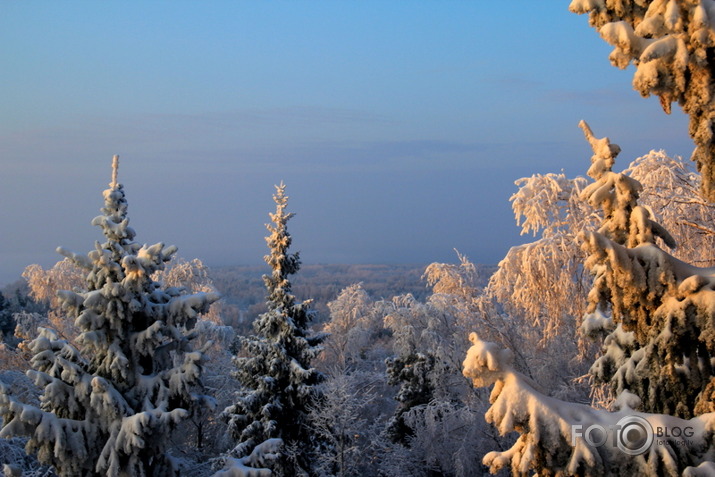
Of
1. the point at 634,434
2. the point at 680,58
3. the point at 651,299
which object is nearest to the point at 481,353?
the point at 634,434

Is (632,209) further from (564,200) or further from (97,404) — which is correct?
(564,200)

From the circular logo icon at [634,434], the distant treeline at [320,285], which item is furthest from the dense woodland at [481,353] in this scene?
the distant treeline at [320,285]

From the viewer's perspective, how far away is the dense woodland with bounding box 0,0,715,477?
4.30 meters

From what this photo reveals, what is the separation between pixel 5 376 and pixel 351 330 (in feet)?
68.6

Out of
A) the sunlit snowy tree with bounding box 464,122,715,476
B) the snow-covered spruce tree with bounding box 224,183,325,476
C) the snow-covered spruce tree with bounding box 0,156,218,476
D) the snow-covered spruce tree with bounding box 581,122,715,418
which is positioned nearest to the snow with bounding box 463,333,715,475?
the sunlit snowy tree with bounding box 464,122,715,476

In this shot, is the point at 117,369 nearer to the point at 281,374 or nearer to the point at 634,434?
the point at 634,434

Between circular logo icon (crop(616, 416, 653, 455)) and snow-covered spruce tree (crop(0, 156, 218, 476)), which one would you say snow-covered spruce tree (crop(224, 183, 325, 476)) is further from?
→ circular logo icon (crop(616, 416, 653, 455))

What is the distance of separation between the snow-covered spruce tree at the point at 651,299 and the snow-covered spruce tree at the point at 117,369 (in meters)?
7.04

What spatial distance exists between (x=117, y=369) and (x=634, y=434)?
870 cm

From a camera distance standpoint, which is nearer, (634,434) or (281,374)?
(634,434)

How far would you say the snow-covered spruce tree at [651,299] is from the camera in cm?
460

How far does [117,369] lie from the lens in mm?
10711

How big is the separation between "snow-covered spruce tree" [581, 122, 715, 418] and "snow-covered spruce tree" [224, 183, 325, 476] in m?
14.9

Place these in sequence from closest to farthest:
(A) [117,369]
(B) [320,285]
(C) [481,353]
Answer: (C) [481,353] → (A) [117,369] → (B) [320,285]
